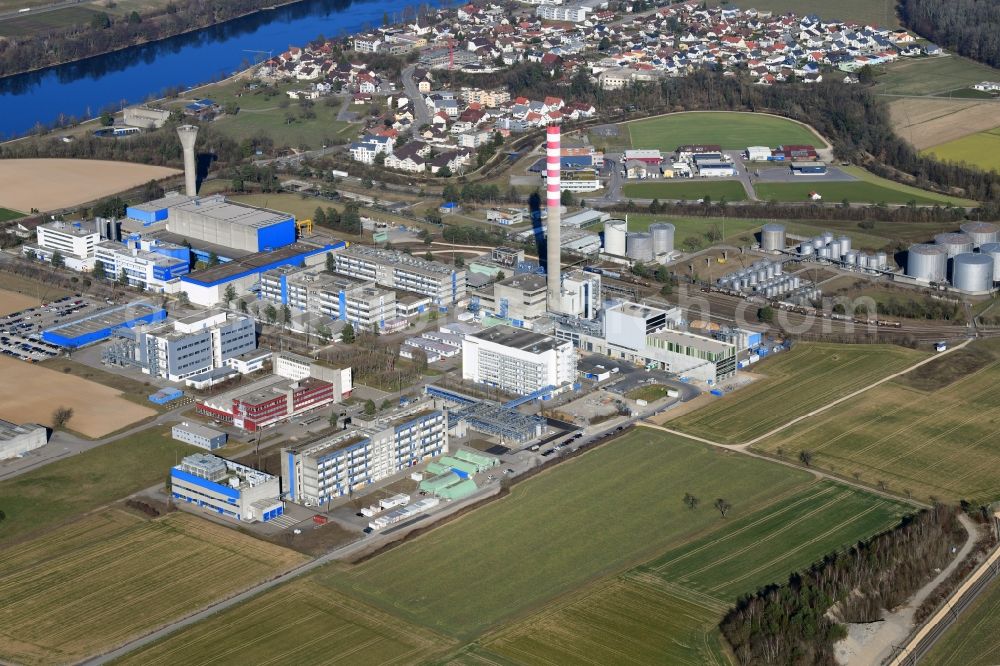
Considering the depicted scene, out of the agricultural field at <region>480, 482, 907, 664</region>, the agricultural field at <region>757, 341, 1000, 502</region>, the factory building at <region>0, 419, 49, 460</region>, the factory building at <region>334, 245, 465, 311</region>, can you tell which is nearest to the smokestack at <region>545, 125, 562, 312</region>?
the factory building at <region>334, 245, 465, 311</region>

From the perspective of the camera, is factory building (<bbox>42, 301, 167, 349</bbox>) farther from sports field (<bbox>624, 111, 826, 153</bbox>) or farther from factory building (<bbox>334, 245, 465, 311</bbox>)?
sports field (<bbox>624, 111, 826, 153</bbox>)

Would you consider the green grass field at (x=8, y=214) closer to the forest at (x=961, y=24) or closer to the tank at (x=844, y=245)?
the tank at (x=844, y=245)

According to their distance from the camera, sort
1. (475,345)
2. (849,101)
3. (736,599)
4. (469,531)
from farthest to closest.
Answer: (849,101) < (475,345) < (469,531) < (736,599)

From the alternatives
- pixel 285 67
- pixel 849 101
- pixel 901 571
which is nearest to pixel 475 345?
pixel 901 571

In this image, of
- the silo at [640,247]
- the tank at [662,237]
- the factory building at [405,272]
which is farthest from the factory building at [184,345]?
the tank at [662,237]

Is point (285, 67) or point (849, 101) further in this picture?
point (285, 67)

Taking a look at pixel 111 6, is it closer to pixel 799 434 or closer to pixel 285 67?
pixel 285 67
